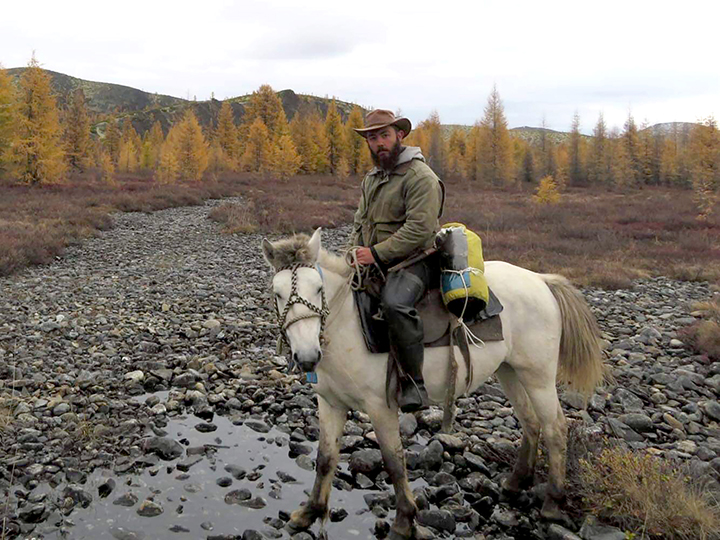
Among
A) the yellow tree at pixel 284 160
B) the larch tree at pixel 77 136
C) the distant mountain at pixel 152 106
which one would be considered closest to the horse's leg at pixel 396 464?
the yellow tree at pixel 284 160

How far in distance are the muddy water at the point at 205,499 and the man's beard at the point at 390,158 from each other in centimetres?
311

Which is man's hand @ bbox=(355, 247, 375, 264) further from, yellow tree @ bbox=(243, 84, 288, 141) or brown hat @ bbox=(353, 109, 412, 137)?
yellow tree @ bbox=(243, 84, 288, 141)

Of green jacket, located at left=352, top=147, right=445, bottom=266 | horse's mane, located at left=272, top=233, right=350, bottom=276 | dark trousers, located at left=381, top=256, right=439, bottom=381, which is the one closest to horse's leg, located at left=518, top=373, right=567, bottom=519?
dark trousers, located at left=381, top=256, right=439, bottom=381

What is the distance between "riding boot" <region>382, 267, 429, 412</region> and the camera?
3619 mm

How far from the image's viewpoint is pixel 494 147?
218 feet

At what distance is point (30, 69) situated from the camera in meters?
34.8

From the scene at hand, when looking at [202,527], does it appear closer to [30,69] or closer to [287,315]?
[287,315]

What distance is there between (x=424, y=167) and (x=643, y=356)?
6.43m

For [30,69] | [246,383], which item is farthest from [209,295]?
[30,69]

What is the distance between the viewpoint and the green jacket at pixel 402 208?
3.69 m

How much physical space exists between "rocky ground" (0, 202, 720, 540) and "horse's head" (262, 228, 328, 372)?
189cm

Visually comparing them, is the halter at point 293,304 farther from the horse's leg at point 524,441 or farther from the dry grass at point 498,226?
the dry grass at point 498,226

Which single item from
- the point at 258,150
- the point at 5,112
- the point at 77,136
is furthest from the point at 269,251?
the point at 77,136

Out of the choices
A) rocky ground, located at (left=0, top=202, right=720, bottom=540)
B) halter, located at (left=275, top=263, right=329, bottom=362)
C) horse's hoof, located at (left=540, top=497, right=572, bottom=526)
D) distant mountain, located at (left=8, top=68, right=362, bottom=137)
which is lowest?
horse's hoof, located at (left=540, top=497, right=572, bottom=526)
